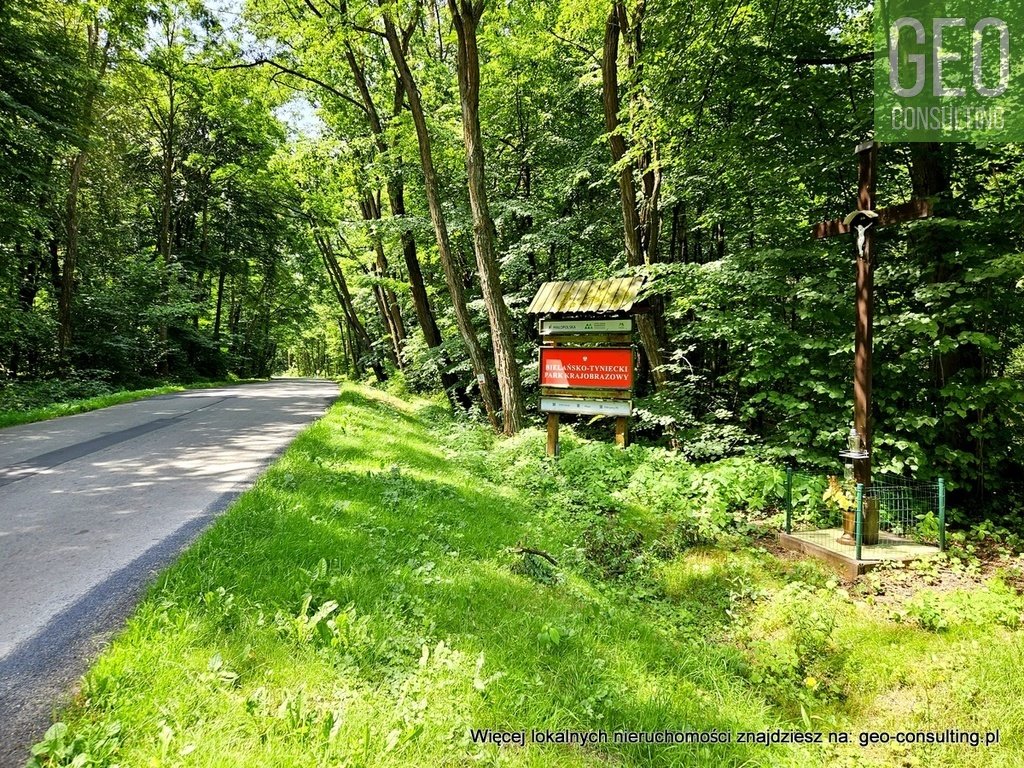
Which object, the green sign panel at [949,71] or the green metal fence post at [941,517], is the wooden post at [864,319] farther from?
the green sign panel at [949,71]

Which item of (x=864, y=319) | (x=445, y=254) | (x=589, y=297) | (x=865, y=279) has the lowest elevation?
(x=864, y=319)

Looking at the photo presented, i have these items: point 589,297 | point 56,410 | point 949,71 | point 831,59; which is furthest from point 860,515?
point 56,410

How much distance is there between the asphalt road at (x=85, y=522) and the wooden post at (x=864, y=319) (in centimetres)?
706

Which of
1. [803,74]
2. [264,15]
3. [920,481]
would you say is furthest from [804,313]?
[264,15]

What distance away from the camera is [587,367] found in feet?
29.8

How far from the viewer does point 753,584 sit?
17.2ft

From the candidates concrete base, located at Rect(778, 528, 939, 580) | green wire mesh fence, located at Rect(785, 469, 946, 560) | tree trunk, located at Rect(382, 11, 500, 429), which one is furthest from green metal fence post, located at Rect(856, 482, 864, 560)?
tree trunk, located at Rect(382, 11, 500, 429)

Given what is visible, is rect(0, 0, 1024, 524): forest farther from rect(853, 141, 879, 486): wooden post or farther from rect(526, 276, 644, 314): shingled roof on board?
rect(853, 141, 879, 486): wooden post

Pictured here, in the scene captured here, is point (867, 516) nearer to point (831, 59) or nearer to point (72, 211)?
point (831, 59)

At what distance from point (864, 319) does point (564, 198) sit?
883cm

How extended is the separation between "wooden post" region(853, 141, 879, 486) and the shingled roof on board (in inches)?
134

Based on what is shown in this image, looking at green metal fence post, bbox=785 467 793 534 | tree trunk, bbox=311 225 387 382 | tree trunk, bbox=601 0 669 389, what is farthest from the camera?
tree trunk, bbox=311 225 387 382

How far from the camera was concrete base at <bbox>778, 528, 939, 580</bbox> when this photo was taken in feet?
17.3

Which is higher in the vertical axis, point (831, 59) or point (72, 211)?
point (72, 211)
